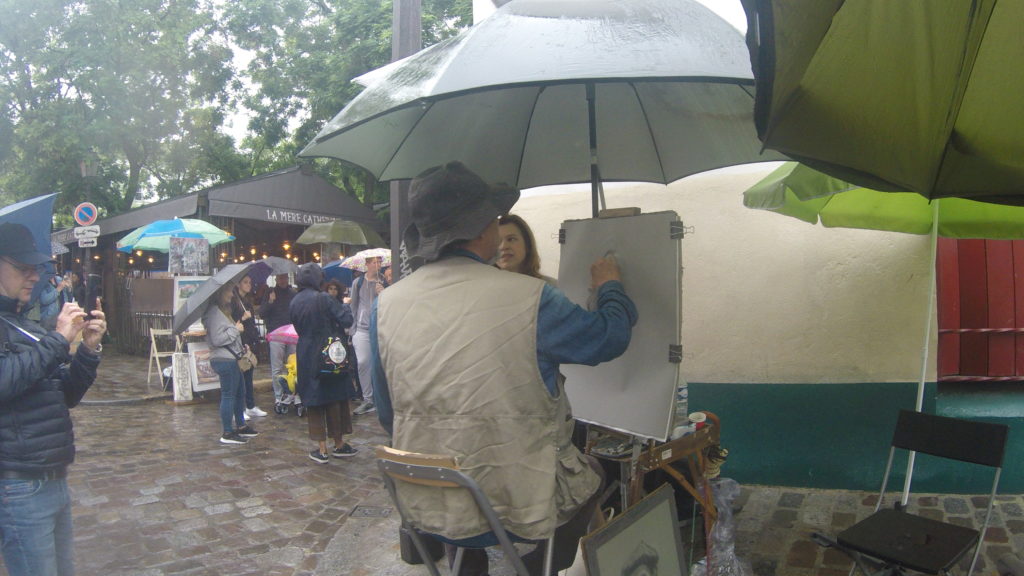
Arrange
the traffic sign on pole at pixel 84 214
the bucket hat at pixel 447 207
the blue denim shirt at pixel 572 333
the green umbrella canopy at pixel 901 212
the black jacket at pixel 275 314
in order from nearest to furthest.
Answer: the blue denim shirt at pixel 572 333, the bucket hat at pixel 447 207, the green umbrella canopy at pixel 901 212, the black jacket at pixel 275 314, the traffic sign on pole at pixel 84 214

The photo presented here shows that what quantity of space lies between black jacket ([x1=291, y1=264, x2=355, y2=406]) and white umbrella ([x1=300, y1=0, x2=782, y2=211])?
3.29m

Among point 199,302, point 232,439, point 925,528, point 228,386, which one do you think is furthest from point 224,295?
point 925,528

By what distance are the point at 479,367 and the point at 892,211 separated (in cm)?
318

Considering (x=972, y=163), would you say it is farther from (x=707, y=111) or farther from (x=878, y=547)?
(x=878, y=547)

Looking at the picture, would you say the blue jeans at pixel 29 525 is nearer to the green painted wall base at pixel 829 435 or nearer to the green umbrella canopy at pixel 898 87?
the green umbrella canopy at pixel 898 87

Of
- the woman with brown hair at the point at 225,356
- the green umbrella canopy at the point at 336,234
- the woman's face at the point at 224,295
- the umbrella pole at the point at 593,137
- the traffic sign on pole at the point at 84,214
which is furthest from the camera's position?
the green umbrella canopy at the point at 336,234

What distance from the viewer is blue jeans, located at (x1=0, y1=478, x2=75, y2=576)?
2654mm

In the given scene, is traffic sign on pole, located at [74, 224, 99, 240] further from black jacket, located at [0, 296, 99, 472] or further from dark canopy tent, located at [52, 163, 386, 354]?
black jacket, located at [0, 296, 99, 472]

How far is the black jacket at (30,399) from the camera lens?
2553mm

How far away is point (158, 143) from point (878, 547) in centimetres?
2275

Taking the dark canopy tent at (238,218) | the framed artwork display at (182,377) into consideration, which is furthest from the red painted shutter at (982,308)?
the dark canopy tent at (238,218)

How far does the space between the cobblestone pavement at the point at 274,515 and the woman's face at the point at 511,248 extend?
1485 mm

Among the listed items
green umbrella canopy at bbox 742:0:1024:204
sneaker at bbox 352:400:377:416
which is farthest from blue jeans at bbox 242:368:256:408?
green umbrella canopy at bbox 742:0:1024:204

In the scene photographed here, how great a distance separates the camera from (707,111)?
2871 millimetres
